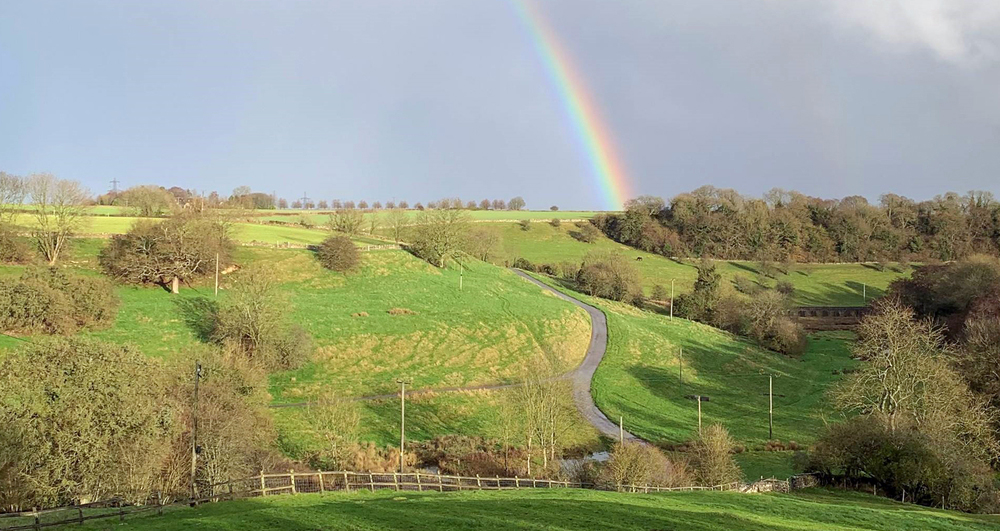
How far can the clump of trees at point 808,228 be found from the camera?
6550 inches

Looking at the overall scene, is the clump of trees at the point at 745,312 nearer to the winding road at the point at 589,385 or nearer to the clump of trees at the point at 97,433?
the winding road at the point at 589,385

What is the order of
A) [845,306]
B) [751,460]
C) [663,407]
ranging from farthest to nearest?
1. [845,306]
2. [663,407]
3. [751,460]

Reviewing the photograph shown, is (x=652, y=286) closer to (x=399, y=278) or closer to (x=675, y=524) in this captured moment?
(x=399, y=278)

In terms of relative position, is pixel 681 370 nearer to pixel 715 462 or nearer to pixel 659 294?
pixel 715 462

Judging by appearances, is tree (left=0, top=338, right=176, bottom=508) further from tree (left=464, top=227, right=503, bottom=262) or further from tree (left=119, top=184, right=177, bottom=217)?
tree (left=464, top=227, right=503, bottom=262)

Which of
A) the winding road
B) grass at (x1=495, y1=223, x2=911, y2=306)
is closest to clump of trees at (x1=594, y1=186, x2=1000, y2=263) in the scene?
grass at (x1=495, y1=223, x2=911, y2=306)

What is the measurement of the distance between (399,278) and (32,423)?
66007 millimetres

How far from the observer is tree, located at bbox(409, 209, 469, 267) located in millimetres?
109125

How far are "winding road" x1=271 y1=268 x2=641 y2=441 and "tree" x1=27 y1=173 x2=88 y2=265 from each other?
4529 cm

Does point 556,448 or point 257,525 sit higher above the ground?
point 257,525

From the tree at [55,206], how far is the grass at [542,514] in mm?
66918

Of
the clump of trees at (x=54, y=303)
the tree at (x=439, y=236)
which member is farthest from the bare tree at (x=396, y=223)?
the clump of trees at (x=54, y=303)

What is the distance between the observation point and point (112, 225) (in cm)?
10050

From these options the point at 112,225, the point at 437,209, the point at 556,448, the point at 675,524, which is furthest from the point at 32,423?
the point at 437,209
